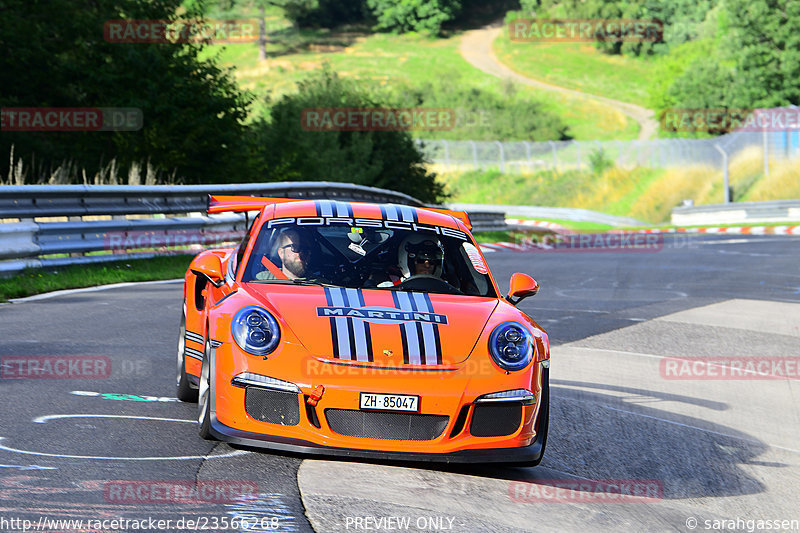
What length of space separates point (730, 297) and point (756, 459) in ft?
30.1

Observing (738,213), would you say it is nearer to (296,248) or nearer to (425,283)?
(425,283)

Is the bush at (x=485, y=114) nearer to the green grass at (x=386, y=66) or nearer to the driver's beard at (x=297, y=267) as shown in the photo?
the green grass at (x=386, y=66)

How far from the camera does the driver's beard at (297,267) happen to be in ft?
21.2

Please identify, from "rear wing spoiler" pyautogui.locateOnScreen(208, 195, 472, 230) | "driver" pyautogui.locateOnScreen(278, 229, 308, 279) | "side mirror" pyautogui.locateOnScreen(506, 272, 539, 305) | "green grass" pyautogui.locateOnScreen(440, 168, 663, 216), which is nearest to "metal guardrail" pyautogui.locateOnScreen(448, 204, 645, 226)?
"green grass" pyautogui.locateOnScreen(440, 168, 663, 216)

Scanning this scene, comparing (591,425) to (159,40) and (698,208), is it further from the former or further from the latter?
(698,208)

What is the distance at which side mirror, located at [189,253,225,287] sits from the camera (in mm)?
6512

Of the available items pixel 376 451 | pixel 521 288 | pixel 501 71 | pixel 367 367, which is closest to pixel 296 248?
pixel 521 288

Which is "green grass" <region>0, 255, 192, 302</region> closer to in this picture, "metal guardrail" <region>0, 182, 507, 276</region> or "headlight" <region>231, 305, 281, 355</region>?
"metal guardrail" <region>0, 182, 507, 276</region>

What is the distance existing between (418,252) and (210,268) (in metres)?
1.26

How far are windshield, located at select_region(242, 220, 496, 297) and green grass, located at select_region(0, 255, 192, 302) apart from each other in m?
6.14

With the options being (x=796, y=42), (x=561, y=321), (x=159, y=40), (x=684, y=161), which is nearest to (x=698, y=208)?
(x=684, y=161)

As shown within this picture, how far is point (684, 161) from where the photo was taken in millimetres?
52062

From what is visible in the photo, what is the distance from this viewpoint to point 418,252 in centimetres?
681

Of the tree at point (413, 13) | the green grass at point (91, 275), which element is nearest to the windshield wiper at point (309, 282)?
the green grass at point (91, 275)
